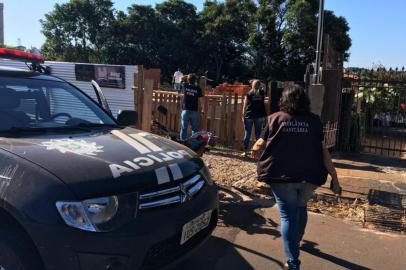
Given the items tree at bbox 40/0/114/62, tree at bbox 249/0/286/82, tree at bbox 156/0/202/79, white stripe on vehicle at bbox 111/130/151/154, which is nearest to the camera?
white stripe on vehicle at bbox 111/130/151/154

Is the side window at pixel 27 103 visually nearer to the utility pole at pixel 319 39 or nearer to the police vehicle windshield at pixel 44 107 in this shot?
the police vehicle windshield at pixel 44 107

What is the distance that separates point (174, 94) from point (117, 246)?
902cm

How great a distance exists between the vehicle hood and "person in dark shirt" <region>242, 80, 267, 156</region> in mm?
6075

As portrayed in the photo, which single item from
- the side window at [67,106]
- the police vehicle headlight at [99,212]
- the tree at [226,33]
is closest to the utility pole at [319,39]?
the side window at [67,106]

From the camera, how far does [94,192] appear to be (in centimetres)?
288

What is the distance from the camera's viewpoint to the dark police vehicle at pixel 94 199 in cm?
279

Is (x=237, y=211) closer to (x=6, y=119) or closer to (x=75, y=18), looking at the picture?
(x=6, y=119)

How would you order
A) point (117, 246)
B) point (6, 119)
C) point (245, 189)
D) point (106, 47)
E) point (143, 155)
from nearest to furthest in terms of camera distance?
point (117, 246), point (143, 155), point (6, 119), point (245, 189), point (106, 47)

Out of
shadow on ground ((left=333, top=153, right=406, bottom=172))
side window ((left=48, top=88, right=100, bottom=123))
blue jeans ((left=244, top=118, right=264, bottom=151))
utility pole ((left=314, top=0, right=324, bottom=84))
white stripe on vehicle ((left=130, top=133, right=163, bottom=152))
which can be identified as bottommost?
shadow on ground ((left=333, top=153, right=406, bottom=172))

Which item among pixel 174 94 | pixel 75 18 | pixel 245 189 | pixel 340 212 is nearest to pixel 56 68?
pixel 174 94

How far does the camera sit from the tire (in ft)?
9.37

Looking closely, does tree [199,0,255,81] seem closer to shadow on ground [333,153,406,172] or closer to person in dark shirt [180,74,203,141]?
shadow on ground [333,153,406,172]

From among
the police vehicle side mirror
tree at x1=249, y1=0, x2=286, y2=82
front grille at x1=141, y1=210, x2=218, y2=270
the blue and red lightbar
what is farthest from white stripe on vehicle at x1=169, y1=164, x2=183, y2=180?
tree at x1=249, y1=0, x2=286, y2=82

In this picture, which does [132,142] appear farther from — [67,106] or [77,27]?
[77,27]
